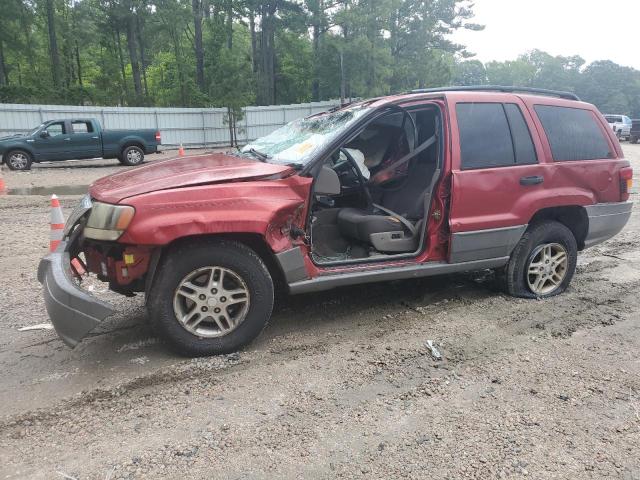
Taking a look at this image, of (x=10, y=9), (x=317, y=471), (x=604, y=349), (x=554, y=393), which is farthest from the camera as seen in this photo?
(x=10, y=9)

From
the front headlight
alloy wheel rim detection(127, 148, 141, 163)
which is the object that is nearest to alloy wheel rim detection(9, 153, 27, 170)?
alloy wheel rim detection(127, 148, 141, 163)

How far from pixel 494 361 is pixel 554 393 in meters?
0.47

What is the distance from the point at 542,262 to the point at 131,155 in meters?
16.3

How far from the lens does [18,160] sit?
15.6m

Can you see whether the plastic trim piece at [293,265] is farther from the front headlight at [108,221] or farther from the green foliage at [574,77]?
the green foliage at [574,77]

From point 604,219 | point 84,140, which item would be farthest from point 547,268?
point 84,140

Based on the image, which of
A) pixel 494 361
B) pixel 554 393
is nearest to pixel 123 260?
pixel 494 361

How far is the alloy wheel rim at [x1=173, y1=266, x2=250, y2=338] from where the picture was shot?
3229 mm

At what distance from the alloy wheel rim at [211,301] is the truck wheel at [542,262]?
2614 millimetres

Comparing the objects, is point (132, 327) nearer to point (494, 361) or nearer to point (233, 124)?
point (494, 361)

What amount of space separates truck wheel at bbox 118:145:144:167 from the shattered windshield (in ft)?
47.0

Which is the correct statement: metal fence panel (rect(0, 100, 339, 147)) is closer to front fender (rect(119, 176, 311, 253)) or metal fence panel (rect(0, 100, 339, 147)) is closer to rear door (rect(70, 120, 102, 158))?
rear door (rect(70, 120, 102, 158))

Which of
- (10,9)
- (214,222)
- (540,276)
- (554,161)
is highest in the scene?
(10,9)

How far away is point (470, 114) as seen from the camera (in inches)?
164
